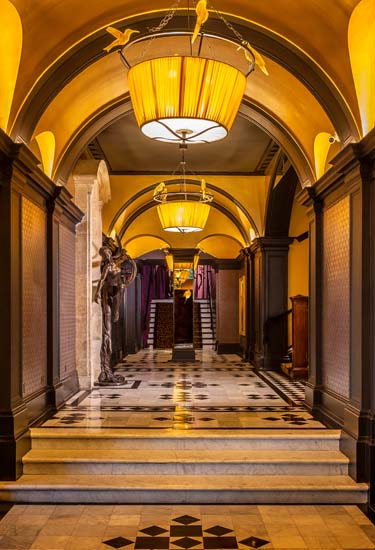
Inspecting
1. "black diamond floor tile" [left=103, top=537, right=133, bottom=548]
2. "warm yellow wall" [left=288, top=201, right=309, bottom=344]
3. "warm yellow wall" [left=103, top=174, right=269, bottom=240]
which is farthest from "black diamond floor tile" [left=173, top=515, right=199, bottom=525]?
"warm yellow wall" [left=103, top=174, right=269, bottom=240]

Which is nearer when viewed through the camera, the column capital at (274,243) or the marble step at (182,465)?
the marble step at (182,465)

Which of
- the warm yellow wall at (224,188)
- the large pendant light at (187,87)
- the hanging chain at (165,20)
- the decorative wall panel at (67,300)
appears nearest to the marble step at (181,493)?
the decorative wall panel at (67,300)

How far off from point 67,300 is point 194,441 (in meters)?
3.29

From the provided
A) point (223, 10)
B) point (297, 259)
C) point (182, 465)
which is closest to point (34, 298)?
point (182, 465)

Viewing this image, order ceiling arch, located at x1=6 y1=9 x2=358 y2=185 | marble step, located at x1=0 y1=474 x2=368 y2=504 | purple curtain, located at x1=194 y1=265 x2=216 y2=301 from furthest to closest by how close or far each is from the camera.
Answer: purple curtain, located at x1=194 y1=265 x2=216 y2=301, ceiling arch, located at x1=6 y1=9 x2=358 y2=185, marble step, located at x1=0 y1=474 x2=368 y2=504

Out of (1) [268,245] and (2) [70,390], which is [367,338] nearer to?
(2) [70,390]

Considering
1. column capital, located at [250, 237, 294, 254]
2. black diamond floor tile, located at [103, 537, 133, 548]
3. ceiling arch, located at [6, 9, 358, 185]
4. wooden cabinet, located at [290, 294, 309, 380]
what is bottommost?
black diamond floor tile, located at [103, 537, 133, 548]

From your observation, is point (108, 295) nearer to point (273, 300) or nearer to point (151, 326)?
point (273, 300)

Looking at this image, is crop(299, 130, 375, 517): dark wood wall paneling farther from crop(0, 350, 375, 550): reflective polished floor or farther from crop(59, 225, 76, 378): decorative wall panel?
crop(59, 225, 76, 378): decorative wall panel

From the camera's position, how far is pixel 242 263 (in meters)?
18.9

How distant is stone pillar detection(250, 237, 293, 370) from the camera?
1318 centimetres

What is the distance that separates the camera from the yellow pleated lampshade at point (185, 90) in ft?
12.6

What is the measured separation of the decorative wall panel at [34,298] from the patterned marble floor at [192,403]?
1.95 ft

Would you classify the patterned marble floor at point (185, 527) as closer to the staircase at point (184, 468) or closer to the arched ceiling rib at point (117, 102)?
the staircase at point (184, 468)
